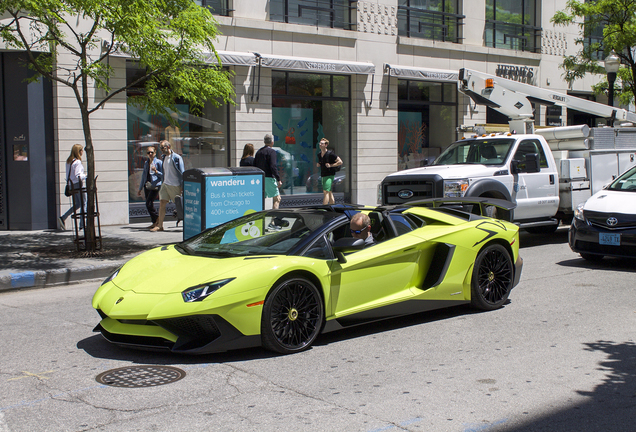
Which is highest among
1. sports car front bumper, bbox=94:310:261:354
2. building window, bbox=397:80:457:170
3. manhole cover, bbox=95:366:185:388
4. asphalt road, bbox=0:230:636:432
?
building window, bbox=397:80:457:170

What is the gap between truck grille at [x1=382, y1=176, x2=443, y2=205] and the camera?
11.6 meters

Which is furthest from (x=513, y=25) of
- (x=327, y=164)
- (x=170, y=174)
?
(x=170, y=174)

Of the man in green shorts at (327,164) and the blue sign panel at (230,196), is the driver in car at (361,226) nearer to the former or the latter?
the blue sign panel at (230,196)

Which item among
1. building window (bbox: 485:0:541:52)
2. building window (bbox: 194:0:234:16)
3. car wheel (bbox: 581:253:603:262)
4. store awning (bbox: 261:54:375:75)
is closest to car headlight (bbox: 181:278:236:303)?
car wheel (bbox: 581:253:603:262)

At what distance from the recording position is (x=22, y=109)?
14.1 m

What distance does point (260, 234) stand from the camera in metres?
6.54

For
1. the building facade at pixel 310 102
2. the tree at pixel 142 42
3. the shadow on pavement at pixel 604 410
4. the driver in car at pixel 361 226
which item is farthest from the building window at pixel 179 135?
the shadow on pavement at pixel 604 410

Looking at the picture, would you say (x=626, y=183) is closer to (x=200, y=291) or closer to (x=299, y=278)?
(x=299, y=278)

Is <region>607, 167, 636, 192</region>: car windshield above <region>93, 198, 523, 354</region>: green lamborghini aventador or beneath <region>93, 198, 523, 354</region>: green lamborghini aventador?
above

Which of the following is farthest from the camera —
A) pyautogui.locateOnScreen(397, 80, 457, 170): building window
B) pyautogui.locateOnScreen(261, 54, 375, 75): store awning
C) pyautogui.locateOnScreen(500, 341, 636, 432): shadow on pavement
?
pyautogui.locateOnScreen(397, 80, 457, 170): building window

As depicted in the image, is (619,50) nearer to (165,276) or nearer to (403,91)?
(403,91)

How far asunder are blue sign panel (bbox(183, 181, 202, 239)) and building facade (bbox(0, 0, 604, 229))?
11.7 ft

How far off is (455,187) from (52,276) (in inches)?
257

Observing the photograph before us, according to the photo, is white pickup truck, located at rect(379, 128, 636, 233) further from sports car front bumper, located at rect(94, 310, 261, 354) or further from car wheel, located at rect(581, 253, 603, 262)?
sports car front bumper, located at rect(94, 310, 261, 354)
